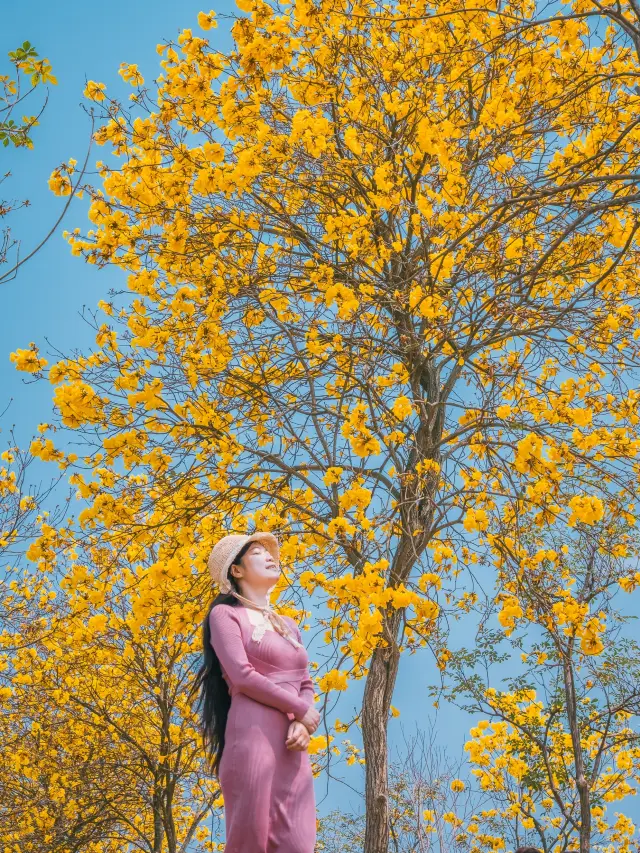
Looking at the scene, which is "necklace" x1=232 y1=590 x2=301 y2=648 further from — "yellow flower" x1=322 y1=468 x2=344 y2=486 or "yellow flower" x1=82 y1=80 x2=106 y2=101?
"yellow flower" x1=82 y1=80 x2=106 y2=101

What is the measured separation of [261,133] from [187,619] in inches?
111

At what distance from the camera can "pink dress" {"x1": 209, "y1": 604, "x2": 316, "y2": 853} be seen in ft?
9.75

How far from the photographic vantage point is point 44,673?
883cm

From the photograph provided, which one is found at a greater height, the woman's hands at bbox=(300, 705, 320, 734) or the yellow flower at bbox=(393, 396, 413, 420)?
the yellow flower at bbox=(393, 396, 413, 420)

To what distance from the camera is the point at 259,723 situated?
309cm

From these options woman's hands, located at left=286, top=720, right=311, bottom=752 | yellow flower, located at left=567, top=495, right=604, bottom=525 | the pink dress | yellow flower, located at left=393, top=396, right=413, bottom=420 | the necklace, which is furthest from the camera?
yellow flower, located at left=393, top=396, right=413, bottom=420

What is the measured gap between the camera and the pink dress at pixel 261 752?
297 centimetres

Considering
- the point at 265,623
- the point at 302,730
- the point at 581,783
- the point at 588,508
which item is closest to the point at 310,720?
the point at 302,730

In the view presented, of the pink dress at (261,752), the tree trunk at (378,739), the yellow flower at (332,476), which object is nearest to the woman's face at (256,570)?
the pink dress at (261,752)

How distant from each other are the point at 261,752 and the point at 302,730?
175 millimetres

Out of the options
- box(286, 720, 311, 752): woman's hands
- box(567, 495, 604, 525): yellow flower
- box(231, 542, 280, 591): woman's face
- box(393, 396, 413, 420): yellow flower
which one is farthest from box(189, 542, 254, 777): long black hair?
box(567, 495, 604, 525): yellow flower

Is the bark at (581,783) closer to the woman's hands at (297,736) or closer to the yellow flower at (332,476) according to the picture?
the yellow flower at (332,476)

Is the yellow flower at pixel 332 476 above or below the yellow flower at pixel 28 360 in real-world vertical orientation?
below

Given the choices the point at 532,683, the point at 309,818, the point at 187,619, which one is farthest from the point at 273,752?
the point at 532,683
